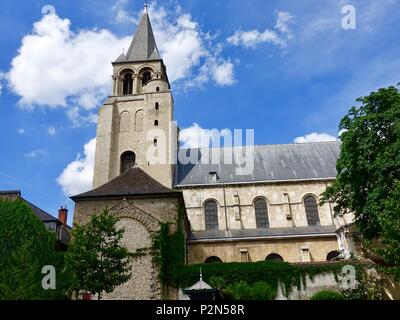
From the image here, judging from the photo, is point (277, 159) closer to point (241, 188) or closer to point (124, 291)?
point (241, 188)

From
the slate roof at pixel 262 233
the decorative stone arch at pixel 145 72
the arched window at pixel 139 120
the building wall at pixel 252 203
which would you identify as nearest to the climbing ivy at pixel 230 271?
the slate roof at pixel 262 233

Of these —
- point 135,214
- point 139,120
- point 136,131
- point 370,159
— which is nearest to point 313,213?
point 370,159

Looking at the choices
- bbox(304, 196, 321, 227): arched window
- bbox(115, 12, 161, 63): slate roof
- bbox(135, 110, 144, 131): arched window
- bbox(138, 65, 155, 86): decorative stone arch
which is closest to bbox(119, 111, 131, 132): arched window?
bbox(135, 110, 144, 131): arched window

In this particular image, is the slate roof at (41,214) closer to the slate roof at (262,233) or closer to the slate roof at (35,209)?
the slate roof at (35,209)

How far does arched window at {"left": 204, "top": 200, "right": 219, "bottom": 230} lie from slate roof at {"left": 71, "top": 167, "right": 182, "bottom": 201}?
27.6 feet

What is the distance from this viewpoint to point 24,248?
56.1 ft

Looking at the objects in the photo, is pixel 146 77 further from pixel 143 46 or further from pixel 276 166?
pixel 276 166

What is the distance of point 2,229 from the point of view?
64.5ft

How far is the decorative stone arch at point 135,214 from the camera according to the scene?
61.8 ft

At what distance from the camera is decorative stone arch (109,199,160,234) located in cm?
1883

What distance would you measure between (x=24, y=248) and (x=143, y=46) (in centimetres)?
2741

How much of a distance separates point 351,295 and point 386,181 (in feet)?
18.8

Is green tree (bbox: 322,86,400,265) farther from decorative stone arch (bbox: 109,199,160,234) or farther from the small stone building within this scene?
decorative stone arch (bbox: 109,199,160,234)
